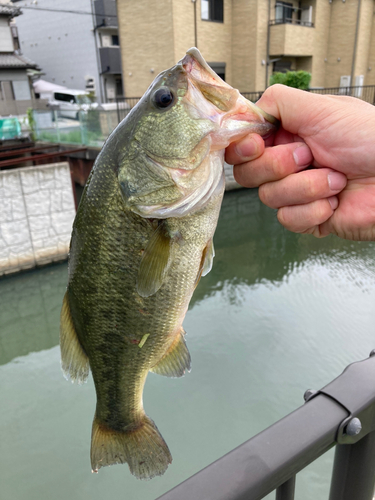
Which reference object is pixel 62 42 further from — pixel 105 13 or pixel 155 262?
pixel 155 262

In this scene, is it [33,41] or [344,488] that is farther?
[33,41]

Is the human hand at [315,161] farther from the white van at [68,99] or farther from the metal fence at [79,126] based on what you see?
the white van at [68,99]

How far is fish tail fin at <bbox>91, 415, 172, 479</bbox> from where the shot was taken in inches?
52.4

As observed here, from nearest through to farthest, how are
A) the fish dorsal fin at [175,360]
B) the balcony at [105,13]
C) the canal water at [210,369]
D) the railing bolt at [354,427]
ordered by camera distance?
the railing bolt at [354,427] < the fish dorsal fin at [175,360] < the canal water at [210,369] < the balcony at [105,13]

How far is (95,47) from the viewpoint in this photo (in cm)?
1947

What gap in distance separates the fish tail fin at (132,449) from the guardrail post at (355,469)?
0.53m

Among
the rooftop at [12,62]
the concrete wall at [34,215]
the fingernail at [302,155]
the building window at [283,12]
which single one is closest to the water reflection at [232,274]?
the concrete wall at [34,215]

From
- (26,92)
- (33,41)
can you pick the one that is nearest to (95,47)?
(26,92)

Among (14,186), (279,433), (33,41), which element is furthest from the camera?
(33,41)

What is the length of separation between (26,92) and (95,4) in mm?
5455

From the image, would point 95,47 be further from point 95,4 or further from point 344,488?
point 344,488

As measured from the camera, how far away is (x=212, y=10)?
569 inches

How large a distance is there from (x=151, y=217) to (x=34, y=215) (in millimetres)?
5654

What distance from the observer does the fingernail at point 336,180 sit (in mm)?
1264
